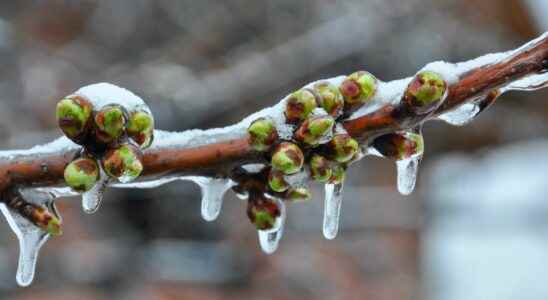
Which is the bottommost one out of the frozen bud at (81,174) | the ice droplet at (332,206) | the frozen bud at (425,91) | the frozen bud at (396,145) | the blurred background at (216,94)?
the frozen bud at (81,174)

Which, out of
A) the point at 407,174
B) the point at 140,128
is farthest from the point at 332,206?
the point at 140,128

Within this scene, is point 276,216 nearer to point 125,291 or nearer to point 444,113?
point 444,113

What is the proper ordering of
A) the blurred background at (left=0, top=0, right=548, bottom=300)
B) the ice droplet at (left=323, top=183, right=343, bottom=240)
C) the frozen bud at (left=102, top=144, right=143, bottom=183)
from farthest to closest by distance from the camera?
1. the blurred background at (left=0, top=0, right=548, bottom=300)
2. the ice droplet at (left=323, top=183, right=343, bottom=240)
3. the frozen bud at (left=102, top=144, right=143, bottom=183)

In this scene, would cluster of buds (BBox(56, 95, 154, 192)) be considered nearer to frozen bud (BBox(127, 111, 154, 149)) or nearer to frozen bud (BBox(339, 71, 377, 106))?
frozen bud (BBox(127, 111, 154, 149))

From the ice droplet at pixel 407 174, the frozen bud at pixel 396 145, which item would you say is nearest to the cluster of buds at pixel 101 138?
the frozen bud at pixel 396 145

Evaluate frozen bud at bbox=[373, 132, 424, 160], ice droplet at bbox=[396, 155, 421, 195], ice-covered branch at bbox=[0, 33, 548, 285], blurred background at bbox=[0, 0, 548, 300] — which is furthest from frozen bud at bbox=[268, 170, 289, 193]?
blurred background at bbox=[0, 0, 548, 300]

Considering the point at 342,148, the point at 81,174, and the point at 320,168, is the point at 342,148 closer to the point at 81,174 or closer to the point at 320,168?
the point at 320,168

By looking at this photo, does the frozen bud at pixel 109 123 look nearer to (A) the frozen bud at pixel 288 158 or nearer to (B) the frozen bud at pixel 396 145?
(A) the frozen bud at pixel 288 158

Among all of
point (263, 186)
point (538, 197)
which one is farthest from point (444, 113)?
point (538, 197)
